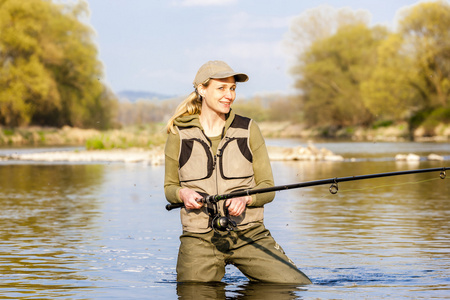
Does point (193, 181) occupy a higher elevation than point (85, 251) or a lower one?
higher

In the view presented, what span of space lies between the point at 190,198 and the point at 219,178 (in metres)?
0.33

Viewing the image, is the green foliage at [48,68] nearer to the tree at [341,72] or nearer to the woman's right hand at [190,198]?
the tree at [341,72]

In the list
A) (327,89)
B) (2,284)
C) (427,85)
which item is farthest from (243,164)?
(327,89)

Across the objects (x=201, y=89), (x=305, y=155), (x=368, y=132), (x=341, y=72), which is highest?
(x=341, y=72)

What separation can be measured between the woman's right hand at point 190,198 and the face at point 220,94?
0.68 m

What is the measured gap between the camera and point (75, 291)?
7.11 meters

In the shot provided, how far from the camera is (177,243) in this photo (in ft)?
33.0

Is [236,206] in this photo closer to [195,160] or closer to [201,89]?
[195,160]

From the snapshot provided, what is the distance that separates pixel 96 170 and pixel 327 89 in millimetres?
63537

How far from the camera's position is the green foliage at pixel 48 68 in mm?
65562

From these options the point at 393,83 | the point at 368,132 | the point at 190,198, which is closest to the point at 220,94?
the point at 190,198

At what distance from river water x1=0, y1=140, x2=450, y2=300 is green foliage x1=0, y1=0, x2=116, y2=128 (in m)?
49.4

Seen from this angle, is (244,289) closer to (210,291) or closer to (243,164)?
(210,291)

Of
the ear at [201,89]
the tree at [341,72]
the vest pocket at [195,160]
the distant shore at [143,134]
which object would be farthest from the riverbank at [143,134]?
the tree at [341,72]
